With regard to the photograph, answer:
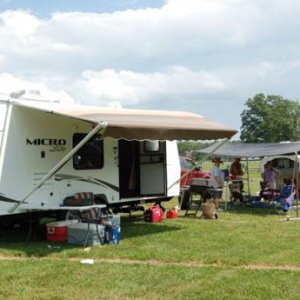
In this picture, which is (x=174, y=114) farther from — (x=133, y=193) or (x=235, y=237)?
(x=235, y=237)

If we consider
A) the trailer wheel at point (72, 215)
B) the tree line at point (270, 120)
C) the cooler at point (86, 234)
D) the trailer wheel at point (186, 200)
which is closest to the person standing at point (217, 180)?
the trailer wheel at point (186, 200)

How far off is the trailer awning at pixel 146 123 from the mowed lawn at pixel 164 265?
190 centimetres

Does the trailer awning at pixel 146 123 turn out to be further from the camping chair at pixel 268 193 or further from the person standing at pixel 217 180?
the camping chair at pixel 268 193

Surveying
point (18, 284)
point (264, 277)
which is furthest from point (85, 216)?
point (264, 277)

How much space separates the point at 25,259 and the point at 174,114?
4.97 meters

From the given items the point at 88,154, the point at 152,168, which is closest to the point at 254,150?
the point at 152,168

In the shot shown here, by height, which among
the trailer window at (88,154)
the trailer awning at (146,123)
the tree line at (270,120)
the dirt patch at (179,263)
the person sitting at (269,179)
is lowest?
the dirt patch at (179,263)

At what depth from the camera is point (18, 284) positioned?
748 centimetres

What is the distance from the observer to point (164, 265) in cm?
852

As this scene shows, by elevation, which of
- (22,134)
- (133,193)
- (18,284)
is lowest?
(18,284)

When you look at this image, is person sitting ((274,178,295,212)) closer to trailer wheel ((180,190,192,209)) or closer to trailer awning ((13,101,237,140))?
trailer wheel ((180,190,192,209))

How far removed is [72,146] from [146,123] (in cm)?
160

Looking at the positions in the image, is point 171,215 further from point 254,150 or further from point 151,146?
point 254,150

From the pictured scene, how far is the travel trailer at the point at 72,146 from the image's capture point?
34.0ft
